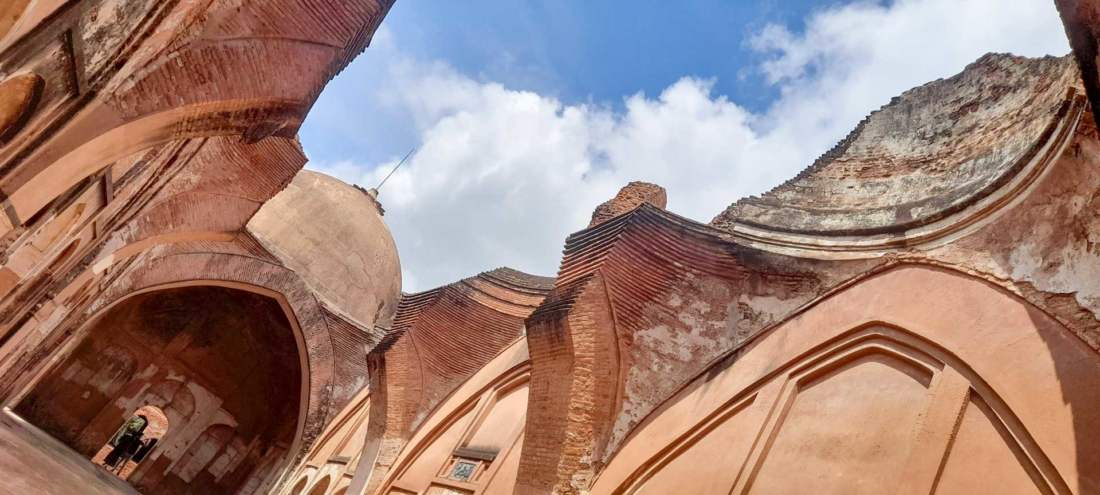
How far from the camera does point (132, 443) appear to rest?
1493cm

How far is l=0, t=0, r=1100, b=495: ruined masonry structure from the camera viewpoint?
3.37 meters

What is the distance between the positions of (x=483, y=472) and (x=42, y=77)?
16.7 feet

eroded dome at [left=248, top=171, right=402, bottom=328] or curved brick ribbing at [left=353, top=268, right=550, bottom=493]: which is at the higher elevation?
eroded dome at [left=248, top=171, right=402, bottom=328]

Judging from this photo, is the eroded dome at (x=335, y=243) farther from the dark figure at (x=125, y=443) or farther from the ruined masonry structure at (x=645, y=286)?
the dark figure at (x=125, y=443)

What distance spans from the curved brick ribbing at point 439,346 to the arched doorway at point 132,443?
8.57m

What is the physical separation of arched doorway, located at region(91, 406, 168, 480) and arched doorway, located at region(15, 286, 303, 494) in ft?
5.58

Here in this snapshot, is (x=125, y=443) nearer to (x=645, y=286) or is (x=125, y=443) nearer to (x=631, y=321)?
(x=631, y=321)

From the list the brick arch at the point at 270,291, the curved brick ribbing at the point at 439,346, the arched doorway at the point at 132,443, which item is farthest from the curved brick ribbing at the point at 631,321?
the arched doorway at the point at 132,443

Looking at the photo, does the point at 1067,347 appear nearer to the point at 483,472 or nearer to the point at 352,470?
the point at 483,472

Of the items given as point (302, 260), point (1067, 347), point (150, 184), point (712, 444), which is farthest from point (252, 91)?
point (302, 260)

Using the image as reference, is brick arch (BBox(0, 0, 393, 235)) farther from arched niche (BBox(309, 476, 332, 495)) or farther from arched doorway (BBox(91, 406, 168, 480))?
arched doorway (BBox(91, 406, 168, 480))

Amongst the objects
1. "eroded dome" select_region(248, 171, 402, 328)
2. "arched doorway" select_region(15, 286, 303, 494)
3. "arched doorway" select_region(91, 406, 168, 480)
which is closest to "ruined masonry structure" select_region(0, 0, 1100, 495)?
"eroded dome" select_region(248, 171, 402, 328)

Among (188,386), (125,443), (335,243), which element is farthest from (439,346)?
(125,443)

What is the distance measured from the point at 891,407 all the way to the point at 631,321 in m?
2.30
